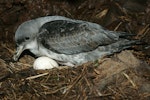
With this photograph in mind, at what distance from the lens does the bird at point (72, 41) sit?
271 inches

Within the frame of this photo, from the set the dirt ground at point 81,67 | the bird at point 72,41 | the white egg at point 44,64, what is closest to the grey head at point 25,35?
the bird at point 72,41

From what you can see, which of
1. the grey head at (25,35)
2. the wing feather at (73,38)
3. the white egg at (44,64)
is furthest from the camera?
the grey head at (25,35)

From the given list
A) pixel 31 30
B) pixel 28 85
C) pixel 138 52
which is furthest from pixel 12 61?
pixel 138 52

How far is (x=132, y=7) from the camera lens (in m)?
8.06

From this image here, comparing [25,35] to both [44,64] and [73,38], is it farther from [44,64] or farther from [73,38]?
[73,38]

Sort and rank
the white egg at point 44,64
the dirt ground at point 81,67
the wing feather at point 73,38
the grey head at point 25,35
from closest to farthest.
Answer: the dirt ground at point 81,67 → the white egg at point 44,64 → the wing feather at point 73,38 → the grey head at point 25,35

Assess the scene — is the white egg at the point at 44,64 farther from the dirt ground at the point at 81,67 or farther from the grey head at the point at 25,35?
the grey head at the point at 25,35

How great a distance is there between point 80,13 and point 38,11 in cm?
79

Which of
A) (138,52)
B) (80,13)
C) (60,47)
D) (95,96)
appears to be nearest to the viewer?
(95,96)

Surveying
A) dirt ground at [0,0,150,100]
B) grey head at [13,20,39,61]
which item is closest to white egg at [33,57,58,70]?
dirt ground at [0,0,150,100]

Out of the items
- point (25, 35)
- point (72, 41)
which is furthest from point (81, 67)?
point (25, 35)

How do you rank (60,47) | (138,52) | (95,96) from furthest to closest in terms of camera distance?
(138,52)
(60,47)
(95,96)

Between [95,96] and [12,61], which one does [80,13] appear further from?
[95,96]

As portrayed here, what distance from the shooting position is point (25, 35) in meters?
7.13
